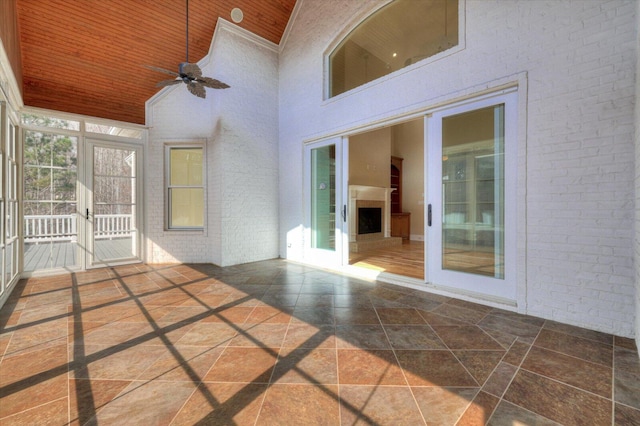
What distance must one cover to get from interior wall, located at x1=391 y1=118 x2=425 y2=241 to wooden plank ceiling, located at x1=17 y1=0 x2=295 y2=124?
16.3ft

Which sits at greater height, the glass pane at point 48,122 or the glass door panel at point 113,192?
the glass pane at point 48,122

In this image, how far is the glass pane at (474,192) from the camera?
9.47 ft

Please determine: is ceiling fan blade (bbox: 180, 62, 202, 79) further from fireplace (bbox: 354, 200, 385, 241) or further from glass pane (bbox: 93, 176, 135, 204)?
fireplace (bbox: 354, 200, 385, 241)

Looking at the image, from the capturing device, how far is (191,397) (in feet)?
4.90

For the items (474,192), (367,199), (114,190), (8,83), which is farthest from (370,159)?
(8,83)

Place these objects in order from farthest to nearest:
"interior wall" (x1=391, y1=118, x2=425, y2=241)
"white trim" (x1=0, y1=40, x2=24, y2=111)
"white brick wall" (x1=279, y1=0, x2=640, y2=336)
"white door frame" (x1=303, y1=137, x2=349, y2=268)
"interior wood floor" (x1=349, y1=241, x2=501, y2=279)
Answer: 1. "interior wall" (x1=391, y1=118, x2=425, y2=241)
2. "white door frame" (x1=303, y1=137, x2=349, y2=268)
3. "interior wood floor" (x1=349, y1=241, x2=501, y2=279)
4. "white trim" (x1=0, y1=40, x2=24, y2=111)
5. "white brick wall" (x1=279, y1=0, x2=640, y2=336)

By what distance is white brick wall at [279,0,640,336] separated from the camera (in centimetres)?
219

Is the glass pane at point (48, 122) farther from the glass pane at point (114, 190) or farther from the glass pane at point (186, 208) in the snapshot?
the glass pane at point (186, 208)

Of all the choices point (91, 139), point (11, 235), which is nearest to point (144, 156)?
point (91, 139)

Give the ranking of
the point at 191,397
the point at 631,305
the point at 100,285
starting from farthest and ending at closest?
1. the point at 100,285
2. the point at 631,305
3. the point at 191,397

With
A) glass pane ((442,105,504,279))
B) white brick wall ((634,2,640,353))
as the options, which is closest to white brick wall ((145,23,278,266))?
glass pane ((442,105,504,279))

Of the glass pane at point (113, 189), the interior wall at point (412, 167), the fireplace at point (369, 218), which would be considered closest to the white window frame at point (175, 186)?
the glass pane at point (113, 189)

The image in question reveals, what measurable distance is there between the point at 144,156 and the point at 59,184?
128 centimetres

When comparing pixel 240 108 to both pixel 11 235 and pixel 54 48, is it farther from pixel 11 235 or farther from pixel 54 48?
pixel 11 235
